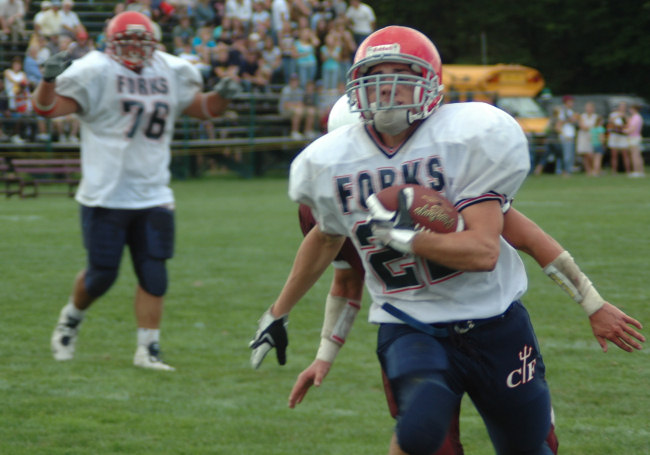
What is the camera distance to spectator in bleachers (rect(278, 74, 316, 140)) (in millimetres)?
19844

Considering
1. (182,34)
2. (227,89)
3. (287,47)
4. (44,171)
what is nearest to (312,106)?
(287,47)

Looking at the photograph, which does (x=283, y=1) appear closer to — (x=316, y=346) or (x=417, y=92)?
(x=316, y=346)

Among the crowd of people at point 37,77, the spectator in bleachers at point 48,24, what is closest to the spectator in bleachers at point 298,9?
the crowd of people at point 37,77

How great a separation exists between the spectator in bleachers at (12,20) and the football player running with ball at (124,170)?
1489 centimetres

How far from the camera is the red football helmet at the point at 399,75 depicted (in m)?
2.93

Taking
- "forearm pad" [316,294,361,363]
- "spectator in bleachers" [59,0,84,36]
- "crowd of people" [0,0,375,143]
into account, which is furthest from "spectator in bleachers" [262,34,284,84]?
"forearm pad" [316,294,361,363]

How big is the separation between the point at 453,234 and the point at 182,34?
57.1ft

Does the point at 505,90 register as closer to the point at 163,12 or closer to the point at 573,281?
the point at 163,12

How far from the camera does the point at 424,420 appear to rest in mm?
2709

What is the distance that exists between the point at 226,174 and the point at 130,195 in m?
15.4

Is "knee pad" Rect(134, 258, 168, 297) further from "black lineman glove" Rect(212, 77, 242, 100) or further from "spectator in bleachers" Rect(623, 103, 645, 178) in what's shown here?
"spectator in bleachers" Rect(623, 103, 645, 178)

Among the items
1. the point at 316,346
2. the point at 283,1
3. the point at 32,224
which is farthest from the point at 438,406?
the point at 283,1

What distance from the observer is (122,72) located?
18.2 feet

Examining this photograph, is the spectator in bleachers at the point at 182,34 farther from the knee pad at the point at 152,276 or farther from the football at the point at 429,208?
the football at the point at 429,208
